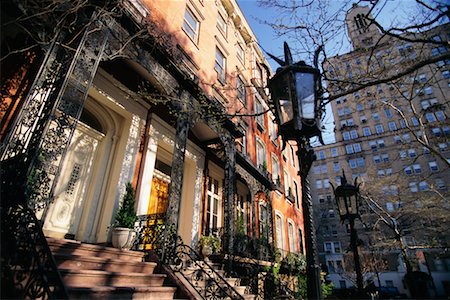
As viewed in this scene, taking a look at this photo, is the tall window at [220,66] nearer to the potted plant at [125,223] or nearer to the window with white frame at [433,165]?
the potted plant at [125,223]

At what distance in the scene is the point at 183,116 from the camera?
7.30 meters

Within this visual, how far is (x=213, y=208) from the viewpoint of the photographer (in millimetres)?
11195

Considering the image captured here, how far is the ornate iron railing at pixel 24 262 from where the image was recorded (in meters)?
2.54

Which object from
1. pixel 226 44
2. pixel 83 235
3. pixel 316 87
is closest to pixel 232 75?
pixel 226 44

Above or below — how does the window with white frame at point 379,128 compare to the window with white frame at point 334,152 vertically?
above

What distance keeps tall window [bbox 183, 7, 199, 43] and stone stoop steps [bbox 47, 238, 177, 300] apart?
9872mm

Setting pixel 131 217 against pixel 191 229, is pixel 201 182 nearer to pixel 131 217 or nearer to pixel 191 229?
pixel 191 229

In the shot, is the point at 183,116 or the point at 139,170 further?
the point at 139,170

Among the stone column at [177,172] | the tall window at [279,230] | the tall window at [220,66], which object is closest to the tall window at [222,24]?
the tall window at [220,66]

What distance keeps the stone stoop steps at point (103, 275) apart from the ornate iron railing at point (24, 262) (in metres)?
0.71

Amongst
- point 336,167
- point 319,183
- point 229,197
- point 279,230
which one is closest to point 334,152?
point 336,167

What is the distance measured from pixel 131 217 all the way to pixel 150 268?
1658 mm

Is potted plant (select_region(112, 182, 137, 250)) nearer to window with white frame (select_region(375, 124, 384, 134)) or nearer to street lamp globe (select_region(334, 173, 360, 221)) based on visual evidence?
Result: street lamp globe (select_region(334, 173, 360, 221))

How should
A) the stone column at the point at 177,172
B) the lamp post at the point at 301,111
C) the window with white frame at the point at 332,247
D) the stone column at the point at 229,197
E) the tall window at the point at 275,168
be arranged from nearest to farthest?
the lamp post at the point at 301,111
the stone column at the point at 177,172
the stone column at the point at 229,197
the tall window at the point at 275,168
the window with white frame at the point at 332,247
